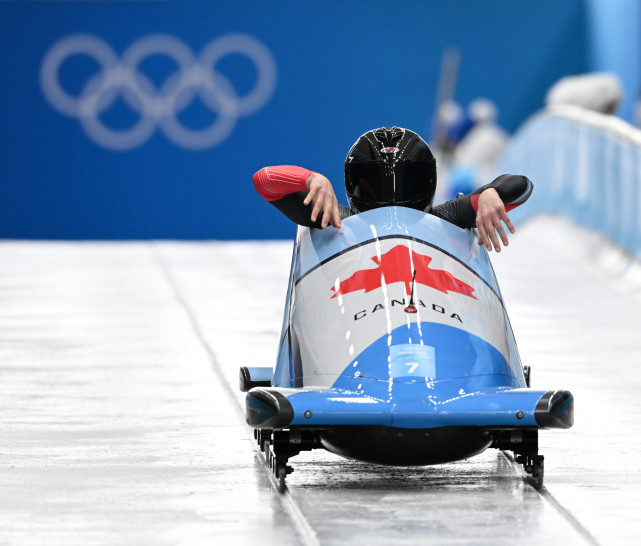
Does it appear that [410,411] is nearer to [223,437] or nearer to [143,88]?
[223,437]

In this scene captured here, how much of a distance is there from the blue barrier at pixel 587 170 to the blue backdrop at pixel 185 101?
6011 mm

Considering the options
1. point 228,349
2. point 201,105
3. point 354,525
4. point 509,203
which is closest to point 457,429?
point 354,525

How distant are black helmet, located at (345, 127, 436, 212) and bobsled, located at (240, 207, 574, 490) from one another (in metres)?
0.10

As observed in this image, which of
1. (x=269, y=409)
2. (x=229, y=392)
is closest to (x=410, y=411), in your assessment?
(x=269, y=409)

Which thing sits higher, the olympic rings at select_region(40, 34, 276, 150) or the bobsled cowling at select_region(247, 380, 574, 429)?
the olympic rings at select_region(40, 34, 276, 150)

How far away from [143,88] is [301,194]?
1586 cm

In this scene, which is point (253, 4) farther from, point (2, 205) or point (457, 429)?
point (457, 429)

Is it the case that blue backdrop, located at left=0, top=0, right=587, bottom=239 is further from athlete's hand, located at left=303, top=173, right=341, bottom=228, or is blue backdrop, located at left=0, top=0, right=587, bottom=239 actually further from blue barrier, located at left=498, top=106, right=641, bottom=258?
athlete's hand, located at left=303, top=173, right=341, bottom=228

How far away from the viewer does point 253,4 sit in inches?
802

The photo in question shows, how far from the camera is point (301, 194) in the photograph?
4.50 metres

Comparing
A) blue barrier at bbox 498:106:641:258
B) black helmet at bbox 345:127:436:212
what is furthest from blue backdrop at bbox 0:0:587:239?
black helmet at bbox 345:127:436:212

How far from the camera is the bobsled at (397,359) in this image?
12.0ft

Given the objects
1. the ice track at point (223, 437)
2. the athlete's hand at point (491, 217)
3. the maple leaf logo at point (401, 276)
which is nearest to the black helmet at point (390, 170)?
the athlete's hand at point (491, 217)

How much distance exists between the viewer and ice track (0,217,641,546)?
11.9 feet
